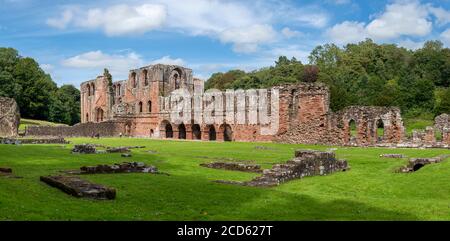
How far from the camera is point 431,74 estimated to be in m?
84.7

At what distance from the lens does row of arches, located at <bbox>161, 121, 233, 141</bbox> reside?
4991cm

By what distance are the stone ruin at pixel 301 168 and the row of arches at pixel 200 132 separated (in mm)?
30525

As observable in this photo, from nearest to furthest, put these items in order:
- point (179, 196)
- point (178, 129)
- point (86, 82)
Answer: point (179, 196)
point (178, 129)
point (86, 82)

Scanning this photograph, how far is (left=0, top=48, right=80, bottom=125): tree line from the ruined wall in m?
27.1

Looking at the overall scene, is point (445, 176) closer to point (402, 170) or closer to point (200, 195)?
point (402, 170)

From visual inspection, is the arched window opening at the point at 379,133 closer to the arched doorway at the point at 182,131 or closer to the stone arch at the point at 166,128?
the arched doorway at the point at 182,131

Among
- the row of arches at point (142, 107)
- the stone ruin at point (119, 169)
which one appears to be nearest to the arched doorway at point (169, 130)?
the row of arches at point (142, 107)

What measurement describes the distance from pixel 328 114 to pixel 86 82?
53951mm

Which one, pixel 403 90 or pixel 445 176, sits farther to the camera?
pixel 403 90

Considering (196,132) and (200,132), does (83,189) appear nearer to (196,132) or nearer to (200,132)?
(200,132)

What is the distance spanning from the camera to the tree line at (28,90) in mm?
73312

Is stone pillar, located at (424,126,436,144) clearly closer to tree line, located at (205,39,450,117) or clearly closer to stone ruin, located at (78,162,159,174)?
tree line, located at (205,39,450,117)
